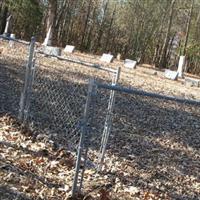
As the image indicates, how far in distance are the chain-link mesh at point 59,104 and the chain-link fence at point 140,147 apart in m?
0.42

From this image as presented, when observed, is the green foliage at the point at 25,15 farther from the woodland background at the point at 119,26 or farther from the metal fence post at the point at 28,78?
the metal fence post at the point at 28,78

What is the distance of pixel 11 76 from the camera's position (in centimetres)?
1416

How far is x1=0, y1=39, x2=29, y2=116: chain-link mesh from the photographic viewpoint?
10111mm

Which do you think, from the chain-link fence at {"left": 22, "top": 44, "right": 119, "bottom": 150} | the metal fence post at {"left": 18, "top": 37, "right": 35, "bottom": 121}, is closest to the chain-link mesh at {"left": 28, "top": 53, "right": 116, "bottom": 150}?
the chain-link fence at {"left": 22, "top": 44, "right": 119, "bottom": 150}

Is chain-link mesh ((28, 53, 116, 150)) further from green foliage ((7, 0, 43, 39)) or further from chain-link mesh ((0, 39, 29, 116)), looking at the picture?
green foliage ((7, 0, 43, 39))

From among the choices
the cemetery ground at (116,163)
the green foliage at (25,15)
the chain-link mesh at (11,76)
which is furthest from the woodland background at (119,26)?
the cemetery ground at (116,163)

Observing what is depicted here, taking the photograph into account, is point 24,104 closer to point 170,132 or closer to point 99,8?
point 170,132

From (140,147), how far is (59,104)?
9.34ft

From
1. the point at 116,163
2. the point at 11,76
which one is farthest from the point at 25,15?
the point at 116,163

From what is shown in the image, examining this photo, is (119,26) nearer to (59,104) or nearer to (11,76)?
(11,76)

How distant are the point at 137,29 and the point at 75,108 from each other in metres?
42.5

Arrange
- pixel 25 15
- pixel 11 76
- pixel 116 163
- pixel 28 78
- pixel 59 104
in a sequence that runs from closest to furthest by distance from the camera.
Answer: pixel 116 163, pixel 28 78, pixel 59 104, pixel 11 76, pixel 25 15

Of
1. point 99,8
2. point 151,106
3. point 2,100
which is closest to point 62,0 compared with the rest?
point 99,8

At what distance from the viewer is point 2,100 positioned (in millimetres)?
10430
